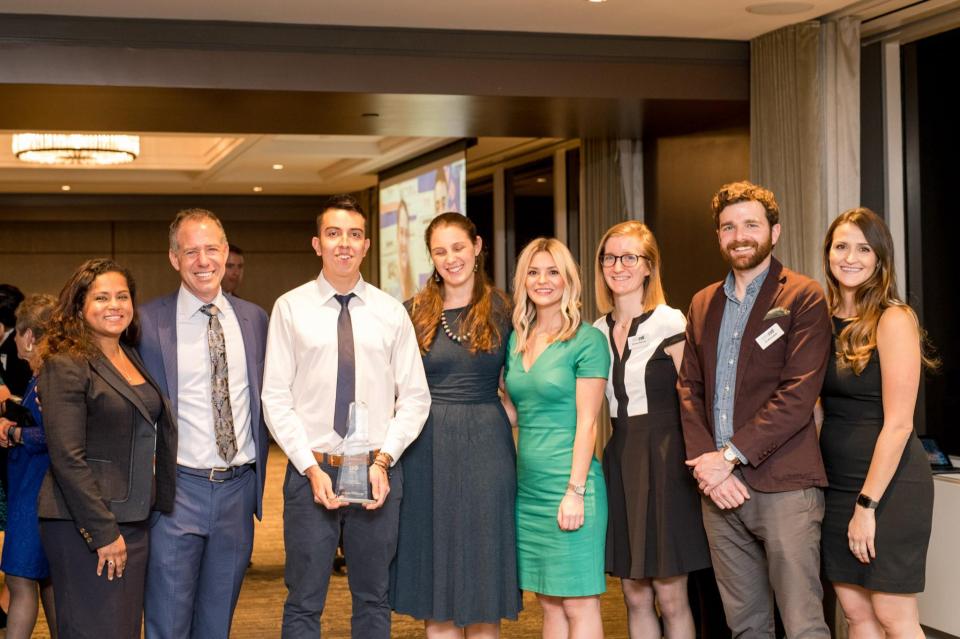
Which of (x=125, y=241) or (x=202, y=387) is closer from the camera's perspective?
(x=202, y=387)

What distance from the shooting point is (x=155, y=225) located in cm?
1456

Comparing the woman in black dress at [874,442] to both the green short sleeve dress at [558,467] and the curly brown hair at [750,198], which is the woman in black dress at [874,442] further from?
the green short sleeve dress at [558,467]

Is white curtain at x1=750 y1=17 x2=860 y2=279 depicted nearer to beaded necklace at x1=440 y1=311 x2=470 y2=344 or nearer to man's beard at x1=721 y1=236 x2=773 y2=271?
man's beard at x1=721 y1=236 x2=773 y2=271

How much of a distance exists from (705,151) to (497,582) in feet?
12.0

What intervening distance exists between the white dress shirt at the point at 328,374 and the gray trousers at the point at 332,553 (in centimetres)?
13

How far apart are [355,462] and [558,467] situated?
66cm

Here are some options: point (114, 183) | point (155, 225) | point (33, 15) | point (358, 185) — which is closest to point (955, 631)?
point (33, 15)

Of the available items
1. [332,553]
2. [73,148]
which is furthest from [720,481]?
[73,148]

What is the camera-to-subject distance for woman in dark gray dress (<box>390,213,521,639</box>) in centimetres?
348

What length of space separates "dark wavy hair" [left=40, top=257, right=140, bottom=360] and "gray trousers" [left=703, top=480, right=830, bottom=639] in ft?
6.50

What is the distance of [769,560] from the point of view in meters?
3.26

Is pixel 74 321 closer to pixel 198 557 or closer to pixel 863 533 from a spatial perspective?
pixel 198 557

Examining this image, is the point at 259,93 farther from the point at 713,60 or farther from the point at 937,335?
the point at 937,335

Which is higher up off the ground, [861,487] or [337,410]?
[337,410]
